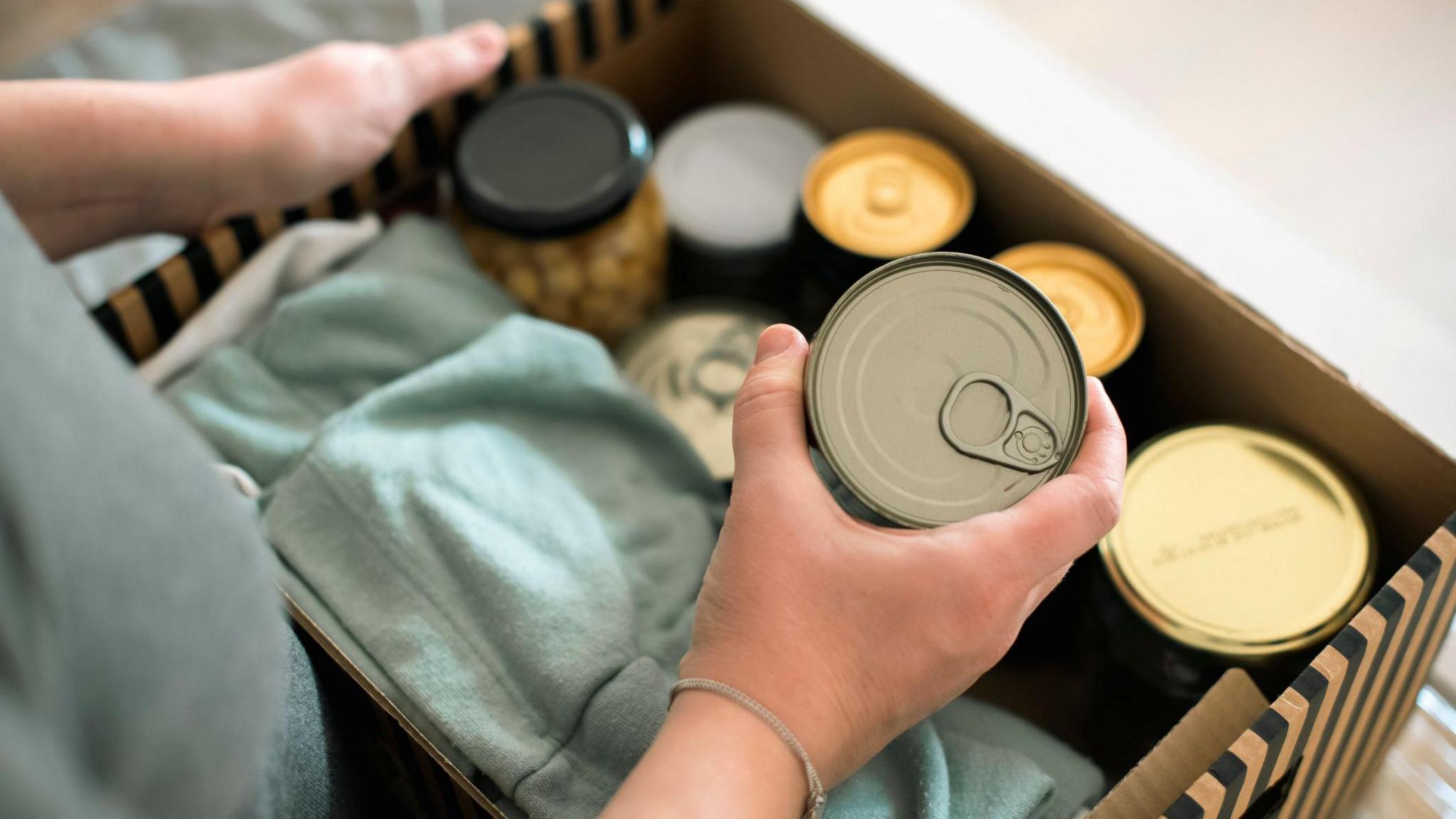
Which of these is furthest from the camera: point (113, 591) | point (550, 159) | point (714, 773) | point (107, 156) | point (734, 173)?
point (734, 173)

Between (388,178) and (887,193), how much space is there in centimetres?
35

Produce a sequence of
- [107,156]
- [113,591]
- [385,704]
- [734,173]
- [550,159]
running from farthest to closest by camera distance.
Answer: [734,173]
[550,159]
[107,156]
[385,704]
[113,591]

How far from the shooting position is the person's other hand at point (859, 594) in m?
0.38

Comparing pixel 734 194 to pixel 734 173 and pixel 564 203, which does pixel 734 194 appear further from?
pixel 564 203

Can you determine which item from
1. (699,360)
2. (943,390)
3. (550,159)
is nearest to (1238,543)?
(943,390)

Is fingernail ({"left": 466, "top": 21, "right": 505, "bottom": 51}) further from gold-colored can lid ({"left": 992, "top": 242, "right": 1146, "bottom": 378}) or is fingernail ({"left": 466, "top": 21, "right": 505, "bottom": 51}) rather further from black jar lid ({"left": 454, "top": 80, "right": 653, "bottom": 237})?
gold-colored can lid ({"left": 992, "top": 242, "right": 1146, "bottom": 378})

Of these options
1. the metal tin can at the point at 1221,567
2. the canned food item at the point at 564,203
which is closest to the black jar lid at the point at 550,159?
the canned food item at the point at 564,203

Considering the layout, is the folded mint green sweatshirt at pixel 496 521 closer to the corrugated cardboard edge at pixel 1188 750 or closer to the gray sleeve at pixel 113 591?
the corrugated cardboard edge at pixel 1188 750

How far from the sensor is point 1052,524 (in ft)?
1.27

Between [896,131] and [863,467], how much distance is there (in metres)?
0.37

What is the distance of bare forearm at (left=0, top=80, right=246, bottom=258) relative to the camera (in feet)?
1.84

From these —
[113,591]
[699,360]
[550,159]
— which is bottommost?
[699,360]

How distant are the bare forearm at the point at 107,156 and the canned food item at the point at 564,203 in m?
0.15

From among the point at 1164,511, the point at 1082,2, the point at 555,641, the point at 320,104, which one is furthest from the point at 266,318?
the point at 1082,2
